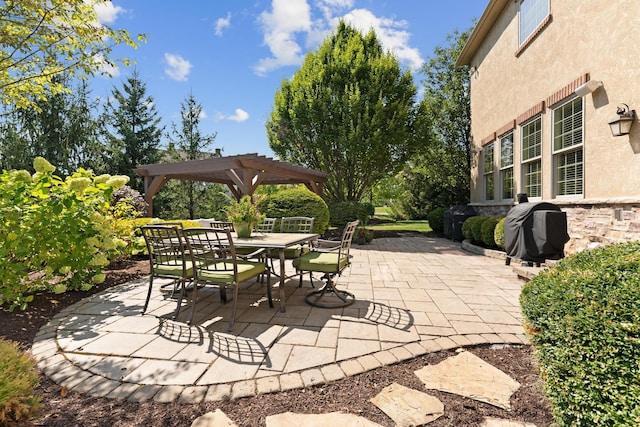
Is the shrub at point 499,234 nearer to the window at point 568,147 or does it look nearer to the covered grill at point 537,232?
the covered grill at point 537,232

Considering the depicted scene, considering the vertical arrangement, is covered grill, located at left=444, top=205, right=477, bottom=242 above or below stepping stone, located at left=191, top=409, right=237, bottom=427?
above

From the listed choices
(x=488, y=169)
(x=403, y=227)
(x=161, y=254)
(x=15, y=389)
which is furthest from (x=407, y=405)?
(x=403, y=227)

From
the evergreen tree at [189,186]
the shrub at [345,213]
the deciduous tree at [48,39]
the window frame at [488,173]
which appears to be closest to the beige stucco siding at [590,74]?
the window frame at [488,173]

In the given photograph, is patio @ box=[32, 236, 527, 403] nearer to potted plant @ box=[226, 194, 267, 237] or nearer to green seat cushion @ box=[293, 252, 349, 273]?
green seat cushion @ box=[293, 252, 349, 273]

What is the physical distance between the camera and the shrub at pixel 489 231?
22.5 ft

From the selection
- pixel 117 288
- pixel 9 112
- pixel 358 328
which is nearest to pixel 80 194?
A: pixel 117 288

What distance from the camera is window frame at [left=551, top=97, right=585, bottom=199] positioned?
4996mm

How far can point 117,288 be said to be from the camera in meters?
4.22

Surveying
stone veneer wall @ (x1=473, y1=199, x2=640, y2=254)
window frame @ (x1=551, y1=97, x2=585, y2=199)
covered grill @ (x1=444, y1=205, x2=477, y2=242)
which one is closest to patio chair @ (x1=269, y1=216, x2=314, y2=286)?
stone veneer wall @ (x1=473, y1=199, x2=640, y2=254)

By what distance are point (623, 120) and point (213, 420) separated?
5703mm

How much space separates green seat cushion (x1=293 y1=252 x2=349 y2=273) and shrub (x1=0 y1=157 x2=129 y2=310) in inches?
102

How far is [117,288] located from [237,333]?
8.41ft

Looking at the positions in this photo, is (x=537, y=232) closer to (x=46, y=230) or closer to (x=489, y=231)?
(x=489, y=231)

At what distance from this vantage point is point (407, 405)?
1.75m
